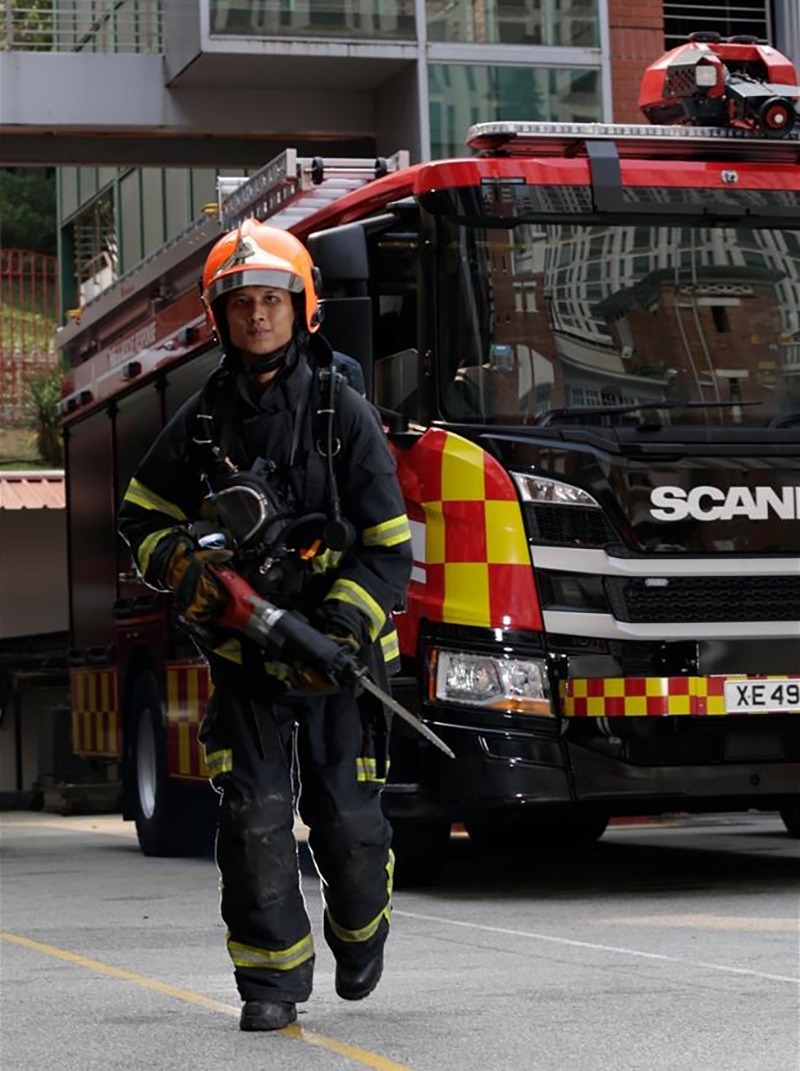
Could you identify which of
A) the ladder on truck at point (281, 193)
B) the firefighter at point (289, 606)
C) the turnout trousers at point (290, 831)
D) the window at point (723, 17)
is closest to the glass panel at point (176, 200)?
the window at point (723, 17)

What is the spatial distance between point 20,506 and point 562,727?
44.4 feet

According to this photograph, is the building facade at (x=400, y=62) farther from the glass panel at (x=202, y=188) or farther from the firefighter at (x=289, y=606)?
the firefighter at (x=289, y=606)

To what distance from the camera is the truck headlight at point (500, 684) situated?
356 inches

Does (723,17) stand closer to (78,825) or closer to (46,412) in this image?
(78,825)

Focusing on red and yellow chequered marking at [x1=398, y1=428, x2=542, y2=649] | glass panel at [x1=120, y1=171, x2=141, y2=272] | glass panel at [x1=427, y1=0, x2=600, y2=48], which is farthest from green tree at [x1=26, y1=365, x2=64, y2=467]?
red and yellow chequered marking at [x1=398, y1=428, x2=542, y2=649]

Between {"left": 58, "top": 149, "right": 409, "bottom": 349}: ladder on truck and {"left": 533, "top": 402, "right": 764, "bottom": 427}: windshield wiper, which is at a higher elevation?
{"left": 58, "top": 149, "right": 409, "bottom": 349}: ladder on truck

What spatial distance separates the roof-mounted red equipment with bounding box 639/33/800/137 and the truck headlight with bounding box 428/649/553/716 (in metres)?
2.53

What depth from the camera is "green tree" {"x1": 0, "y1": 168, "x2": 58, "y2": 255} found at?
193 feet

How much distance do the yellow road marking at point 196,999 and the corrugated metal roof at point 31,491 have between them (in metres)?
13.9

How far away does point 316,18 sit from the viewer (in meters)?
18.4

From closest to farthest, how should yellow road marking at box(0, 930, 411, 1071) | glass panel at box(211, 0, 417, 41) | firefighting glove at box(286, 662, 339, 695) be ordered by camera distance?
yellow road marking at box(0, 930, 411, 1071), firefighting glove at box(286, 662, 339, 695), glass panel at box(211, 0, 417, 41)

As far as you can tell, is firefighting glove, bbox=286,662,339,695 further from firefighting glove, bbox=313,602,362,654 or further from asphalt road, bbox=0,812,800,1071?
asphalt road, bbox=0,812,800,1071

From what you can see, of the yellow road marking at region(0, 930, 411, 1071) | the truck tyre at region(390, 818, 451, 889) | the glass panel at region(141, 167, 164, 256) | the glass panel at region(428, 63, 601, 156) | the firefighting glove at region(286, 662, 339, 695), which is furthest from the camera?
the glass panel at region(141, 167, 164, 256)

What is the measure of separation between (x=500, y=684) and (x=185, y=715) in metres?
3.27
